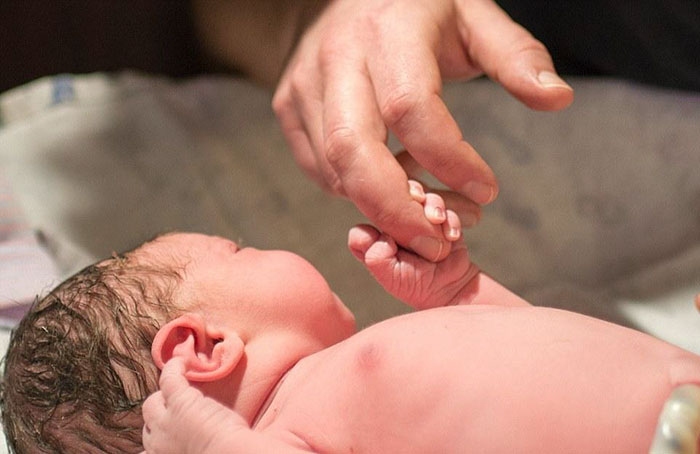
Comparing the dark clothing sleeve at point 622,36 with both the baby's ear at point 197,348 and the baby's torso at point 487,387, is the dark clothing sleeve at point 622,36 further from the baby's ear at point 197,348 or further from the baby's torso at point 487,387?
the baby's ear at point 197,348

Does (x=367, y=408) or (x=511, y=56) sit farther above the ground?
(x=511, y=56)

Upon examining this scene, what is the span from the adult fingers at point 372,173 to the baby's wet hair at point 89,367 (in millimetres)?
236

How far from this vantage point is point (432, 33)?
0.99 meters

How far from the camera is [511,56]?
0.96m

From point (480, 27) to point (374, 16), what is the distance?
141 millimetres

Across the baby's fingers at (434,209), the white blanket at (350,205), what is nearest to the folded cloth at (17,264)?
the white blanket at (350,205)

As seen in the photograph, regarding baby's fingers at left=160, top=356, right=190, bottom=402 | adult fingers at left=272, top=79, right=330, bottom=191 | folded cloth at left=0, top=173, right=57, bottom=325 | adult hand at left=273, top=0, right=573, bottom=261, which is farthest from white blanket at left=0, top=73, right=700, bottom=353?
baby's fingers at left=160, top=356, right=190, bottom=402

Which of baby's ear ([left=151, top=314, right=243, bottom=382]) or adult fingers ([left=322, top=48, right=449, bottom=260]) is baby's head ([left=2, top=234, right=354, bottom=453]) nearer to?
baby's ear ([left=151, top=314, right=243, bottom=382])

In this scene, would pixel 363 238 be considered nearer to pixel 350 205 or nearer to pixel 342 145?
pixel 342 145

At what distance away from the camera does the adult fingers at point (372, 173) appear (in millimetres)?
878

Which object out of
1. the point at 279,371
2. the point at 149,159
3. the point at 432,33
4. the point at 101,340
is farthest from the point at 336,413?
the point at 149,159

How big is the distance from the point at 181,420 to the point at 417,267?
0.33 meters

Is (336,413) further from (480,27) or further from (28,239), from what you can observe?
(28,239)

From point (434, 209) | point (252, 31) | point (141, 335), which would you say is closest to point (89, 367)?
point (141, 335)
